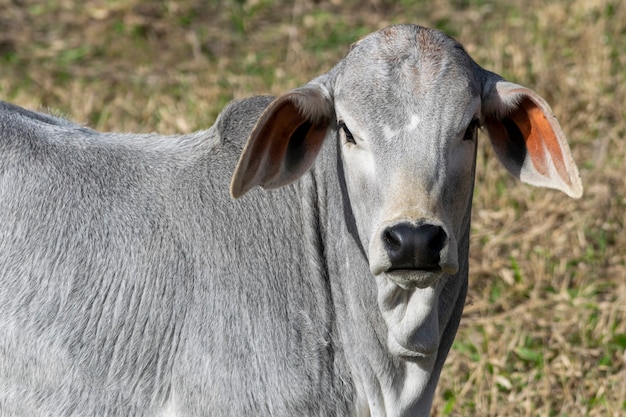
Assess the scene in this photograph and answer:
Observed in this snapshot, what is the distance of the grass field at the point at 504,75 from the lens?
20.9 feet

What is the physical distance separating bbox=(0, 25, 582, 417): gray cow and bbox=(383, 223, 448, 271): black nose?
0.32 feet

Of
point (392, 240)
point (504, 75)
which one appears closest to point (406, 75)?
point (392, 240)

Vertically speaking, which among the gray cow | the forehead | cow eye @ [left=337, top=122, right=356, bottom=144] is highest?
the forehead

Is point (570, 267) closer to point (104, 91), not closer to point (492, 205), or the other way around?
point (492, 205)

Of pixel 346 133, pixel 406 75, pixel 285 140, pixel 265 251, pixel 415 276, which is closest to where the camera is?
pixel 415 276

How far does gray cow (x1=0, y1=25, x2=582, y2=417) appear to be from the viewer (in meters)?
4.15

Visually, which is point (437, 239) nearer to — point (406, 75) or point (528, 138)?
point (406, 75)

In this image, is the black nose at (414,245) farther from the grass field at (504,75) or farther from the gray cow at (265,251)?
the grass field at (504,75)

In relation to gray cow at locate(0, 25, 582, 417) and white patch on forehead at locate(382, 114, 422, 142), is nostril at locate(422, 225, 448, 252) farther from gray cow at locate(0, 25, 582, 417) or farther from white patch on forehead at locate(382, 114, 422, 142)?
white patch on forehead at locate(382, 114, 422, 142)

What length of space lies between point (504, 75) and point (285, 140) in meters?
5.23

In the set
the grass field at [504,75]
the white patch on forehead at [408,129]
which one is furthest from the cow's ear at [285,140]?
the grass field at [504,75]

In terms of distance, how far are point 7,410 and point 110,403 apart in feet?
1.50

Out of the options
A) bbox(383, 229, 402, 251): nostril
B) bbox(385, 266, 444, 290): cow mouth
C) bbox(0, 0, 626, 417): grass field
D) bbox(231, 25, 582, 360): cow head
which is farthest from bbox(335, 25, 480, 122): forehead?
bbox(0, 0, 626, 417): grass field

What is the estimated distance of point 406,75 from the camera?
13.5ft
